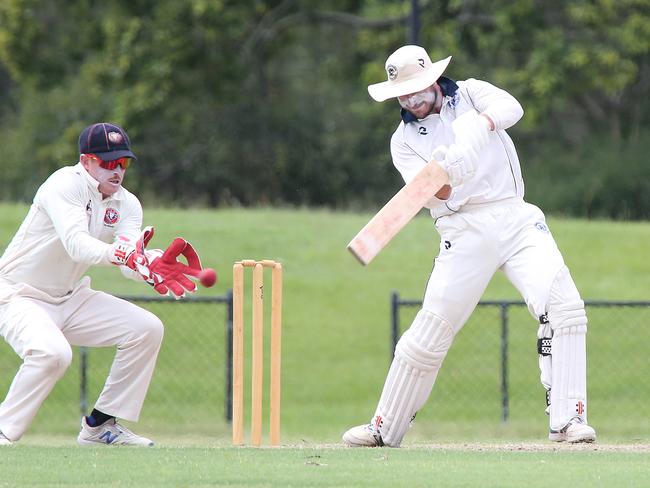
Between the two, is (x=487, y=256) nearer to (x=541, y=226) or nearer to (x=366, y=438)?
(x=541, y=226)

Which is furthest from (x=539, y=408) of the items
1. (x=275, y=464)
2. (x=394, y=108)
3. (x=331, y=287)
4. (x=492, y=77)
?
(x=394, y=108)

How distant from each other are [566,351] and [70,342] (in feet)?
8.54

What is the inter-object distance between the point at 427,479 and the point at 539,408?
6.99 m

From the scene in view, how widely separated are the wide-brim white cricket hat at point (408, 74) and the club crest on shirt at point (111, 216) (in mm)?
1472

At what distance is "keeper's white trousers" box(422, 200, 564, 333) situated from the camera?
6793 millimetres

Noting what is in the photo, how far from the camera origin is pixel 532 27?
21.7 metres

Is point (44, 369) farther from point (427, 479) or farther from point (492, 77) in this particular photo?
point (492, 77)

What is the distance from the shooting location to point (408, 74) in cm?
685

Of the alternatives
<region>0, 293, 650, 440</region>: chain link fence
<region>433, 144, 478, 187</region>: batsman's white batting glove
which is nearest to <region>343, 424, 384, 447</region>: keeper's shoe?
<region>433, 144, 478, 187</region>: batsman's white batting glove

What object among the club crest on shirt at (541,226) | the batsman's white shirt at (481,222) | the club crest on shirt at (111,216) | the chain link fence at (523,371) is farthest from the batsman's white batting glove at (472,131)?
the chain link fence at (523,371)

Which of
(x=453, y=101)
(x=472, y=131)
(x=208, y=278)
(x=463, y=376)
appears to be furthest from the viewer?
(x=463, y=376)

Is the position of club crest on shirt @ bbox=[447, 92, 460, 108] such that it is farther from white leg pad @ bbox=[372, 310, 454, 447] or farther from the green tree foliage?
the green tree foliage

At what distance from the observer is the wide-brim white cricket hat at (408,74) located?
22.3ft

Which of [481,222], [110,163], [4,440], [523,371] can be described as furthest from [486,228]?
[523,371]
